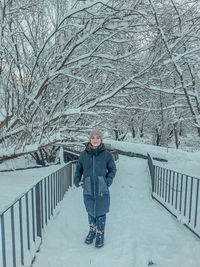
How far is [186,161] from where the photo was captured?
9.57 meters

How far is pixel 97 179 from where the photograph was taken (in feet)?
10.4

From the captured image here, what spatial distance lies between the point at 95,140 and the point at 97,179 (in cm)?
59

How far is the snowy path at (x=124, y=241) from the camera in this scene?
2854mm

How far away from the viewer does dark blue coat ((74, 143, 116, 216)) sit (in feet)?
10.3

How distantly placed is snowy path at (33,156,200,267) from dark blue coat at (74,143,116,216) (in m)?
0.60

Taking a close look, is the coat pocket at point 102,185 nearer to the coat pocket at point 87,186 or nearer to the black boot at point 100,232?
the coat pocket at point 87,186

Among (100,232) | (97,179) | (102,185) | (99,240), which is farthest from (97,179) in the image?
(99,240)

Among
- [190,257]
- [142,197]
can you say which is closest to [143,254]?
[190,257]

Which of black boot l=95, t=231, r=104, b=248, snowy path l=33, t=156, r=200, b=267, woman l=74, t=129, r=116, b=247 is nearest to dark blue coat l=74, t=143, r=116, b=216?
woman l=74, t=129, r=116, b=247

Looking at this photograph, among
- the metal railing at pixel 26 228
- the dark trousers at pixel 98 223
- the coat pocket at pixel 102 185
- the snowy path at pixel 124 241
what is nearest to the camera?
the metal railing at pixel 26 228

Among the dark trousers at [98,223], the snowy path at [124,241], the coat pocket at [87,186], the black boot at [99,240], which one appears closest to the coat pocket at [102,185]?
the coat pocket at [87,186]

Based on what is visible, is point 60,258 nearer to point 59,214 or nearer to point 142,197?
point 59,214

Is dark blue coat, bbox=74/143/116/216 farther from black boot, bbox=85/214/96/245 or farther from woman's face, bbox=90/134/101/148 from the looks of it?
black boot, bbox=85/214/96/245

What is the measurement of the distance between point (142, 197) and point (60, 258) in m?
3.15
